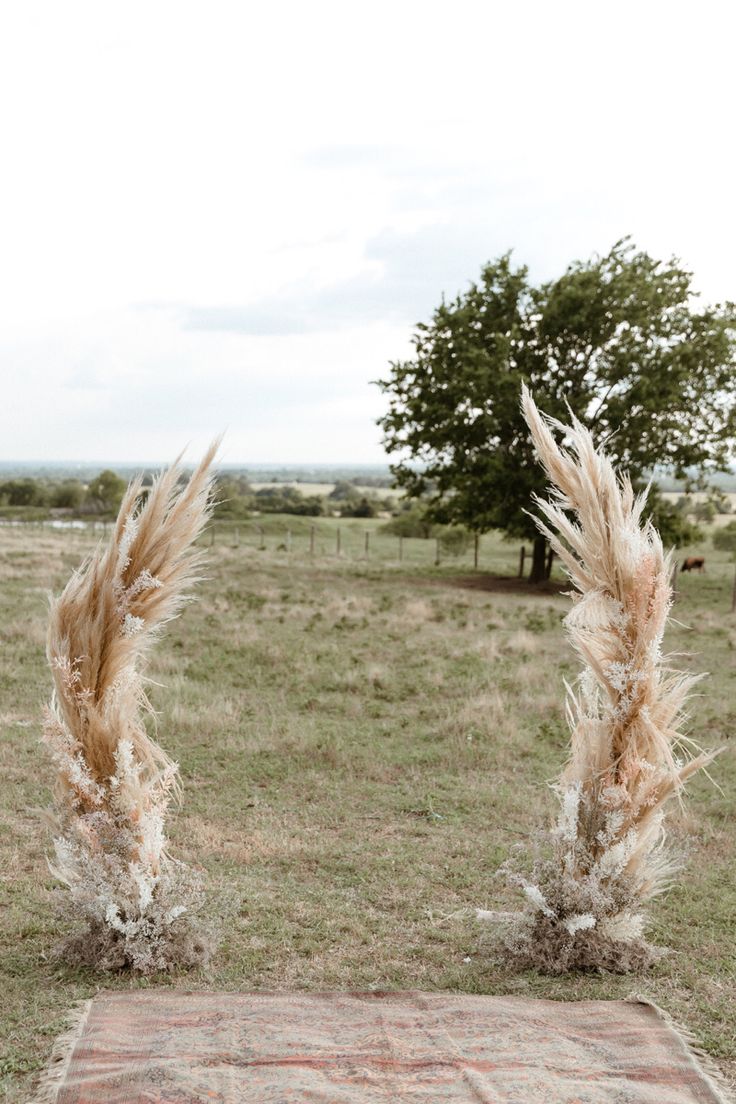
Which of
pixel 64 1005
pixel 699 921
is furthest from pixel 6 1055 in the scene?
pixel 699 921

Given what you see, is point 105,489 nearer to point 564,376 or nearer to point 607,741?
point 564,376

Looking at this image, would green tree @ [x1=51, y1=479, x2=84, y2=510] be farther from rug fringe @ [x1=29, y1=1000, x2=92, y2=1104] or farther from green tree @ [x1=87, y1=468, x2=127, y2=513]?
rug fringe @ [x1=29, y1=1000, x2=92, y2=1104]

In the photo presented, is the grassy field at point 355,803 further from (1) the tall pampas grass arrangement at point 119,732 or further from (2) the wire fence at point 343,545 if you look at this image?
(2) the wire fence at point 343,545

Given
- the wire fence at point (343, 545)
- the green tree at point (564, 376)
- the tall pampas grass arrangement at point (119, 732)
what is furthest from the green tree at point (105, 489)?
the tall pampas grass arrangement at point (119, 732)

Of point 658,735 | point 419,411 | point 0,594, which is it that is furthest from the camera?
point 419,411

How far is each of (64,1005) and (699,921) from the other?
167 inches

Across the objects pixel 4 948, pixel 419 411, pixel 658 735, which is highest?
pixel 419 411

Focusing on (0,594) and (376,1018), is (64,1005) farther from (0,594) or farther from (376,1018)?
(0,594)

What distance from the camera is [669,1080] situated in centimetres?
413

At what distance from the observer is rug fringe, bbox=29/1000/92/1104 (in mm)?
3842

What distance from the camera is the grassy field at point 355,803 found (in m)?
→ 5.28

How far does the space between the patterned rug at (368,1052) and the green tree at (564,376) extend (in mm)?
20550

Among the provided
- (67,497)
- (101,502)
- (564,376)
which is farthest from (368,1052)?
(67,497)

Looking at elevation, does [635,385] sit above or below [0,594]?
above
